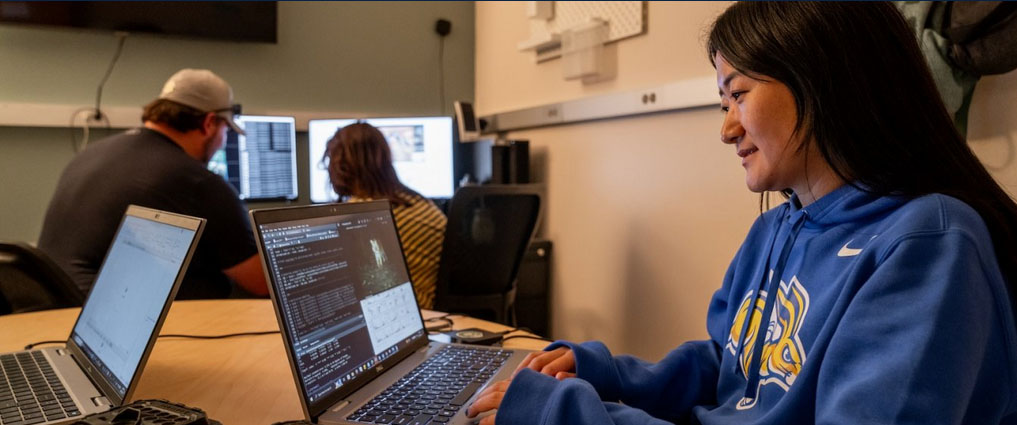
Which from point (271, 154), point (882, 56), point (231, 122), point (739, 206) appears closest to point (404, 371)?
point (882, 56)

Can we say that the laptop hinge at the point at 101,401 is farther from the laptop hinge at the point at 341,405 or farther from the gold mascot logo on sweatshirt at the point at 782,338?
the gold mascot logo on sweatshirt at the point at 782,338

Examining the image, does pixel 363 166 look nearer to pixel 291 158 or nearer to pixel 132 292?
pixel 291 158

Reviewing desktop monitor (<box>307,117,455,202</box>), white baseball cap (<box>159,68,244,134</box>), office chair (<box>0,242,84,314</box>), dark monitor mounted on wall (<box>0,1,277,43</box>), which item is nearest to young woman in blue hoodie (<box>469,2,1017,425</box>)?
office chair (<box>0,242,84,314</box>)

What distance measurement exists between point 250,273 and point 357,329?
3.81 feet

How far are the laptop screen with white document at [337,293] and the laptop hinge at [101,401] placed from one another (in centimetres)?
26

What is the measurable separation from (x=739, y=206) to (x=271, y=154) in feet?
6.56

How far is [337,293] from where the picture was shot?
94 centimetres

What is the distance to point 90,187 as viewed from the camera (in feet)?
6.36

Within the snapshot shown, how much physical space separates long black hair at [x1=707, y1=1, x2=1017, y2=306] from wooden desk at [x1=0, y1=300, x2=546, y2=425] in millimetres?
642

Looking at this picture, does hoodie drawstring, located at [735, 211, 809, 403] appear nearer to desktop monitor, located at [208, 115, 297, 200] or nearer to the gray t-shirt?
the gray t-shirt

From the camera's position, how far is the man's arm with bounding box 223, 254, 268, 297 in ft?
6.55

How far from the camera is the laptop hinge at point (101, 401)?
87 centimetres

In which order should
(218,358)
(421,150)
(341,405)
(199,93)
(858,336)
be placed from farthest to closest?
(421,150) → (199,93) → (218,358) → (341,405) → (858,336)

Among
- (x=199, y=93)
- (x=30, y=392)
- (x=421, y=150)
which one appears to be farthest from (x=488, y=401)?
(x=421, y=150)
